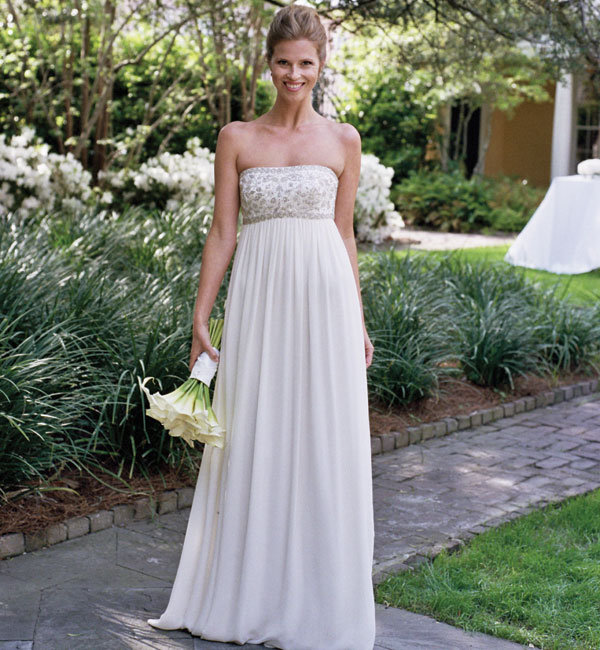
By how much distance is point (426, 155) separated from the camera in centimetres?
2038

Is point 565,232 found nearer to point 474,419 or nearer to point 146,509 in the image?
point 474,419

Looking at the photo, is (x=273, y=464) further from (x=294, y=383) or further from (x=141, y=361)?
(x=141, y=361)

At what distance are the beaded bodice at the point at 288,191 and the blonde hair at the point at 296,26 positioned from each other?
41 cm

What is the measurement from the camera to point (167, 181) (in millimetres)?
11078

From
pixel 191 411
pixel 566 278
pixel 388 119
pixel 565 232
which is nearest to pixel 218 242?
pixel 191 411

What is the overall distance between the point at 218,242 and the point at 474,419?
11.8 ft

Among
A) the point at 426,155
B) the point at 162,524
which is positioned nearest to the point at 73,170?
the point at 162,524

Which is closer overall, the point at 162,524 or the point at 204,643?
the point at 204,643

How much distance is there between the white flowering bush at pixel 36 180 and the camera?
962 cm

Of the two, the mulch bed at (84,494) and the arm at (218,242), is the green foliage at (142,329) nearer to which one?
the mulch bed at (84,494)

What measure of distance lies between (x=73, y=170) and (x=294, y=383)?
7.56m

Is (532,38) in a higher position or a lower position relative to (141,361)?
higher

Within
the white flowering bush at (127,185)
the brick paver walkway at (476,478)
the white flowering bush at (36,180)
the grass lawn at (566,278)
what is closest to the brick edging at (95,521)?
the brick paver walkway at (476,478)

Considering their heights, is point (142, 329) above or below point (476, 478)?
above
